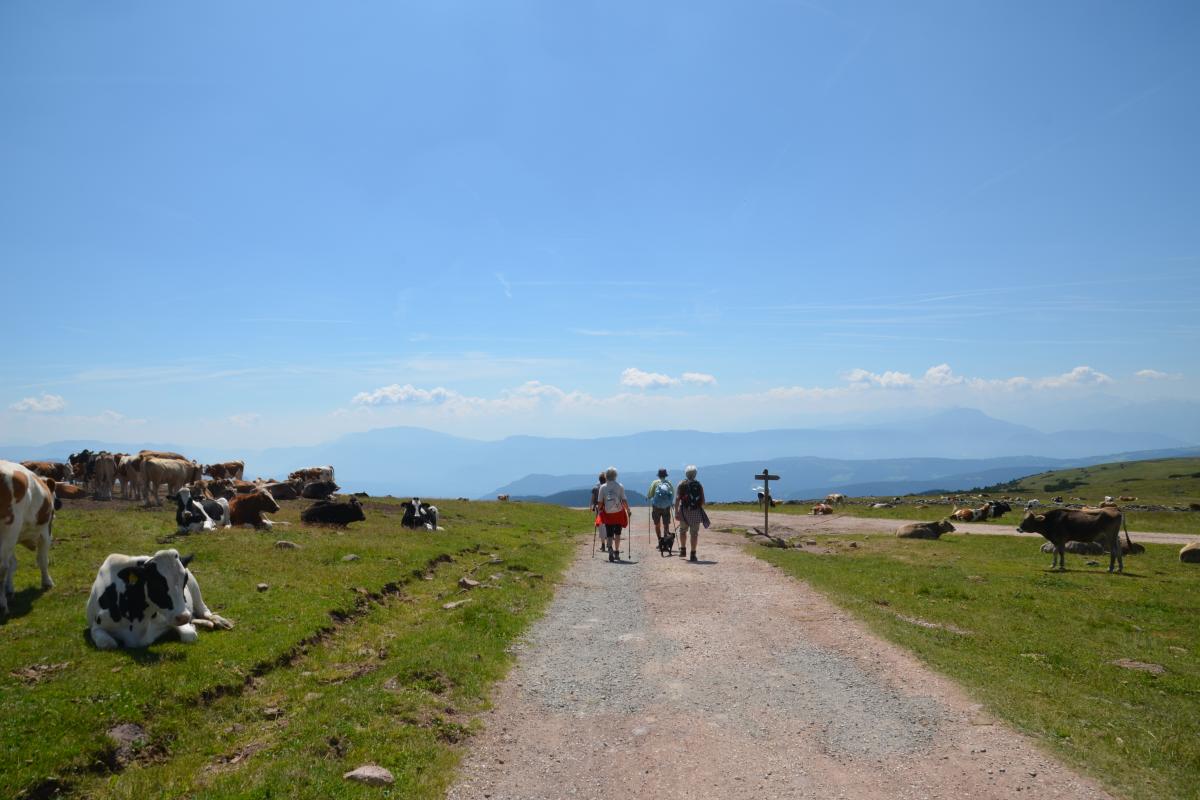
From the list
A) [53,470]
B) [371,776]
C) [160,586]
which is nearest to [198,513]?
[160,586]

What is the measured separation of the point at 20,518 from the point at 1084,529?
113 ft

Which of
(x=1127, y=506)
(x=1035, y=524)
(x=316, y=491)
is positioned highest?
(x=316, y=491)

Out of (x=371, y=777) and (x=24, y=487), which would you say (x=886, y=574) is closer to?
(x=371, y=777)

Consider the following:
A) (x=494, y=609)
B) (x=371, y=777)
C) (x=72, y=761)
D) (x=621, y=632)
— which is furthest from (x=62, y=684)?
(x=621, y=632)

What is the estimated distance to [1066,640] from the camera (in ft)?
50.7

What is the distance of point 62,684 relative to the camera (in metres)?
10.1

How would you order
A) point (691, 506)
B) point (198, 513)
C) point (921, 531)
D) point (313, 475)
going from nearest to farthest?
point (198, 513) < point (691, 506) < point (921, 531) < point (313, 475)

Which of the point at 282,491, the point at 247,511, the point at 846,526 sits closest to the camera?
the point at 247,511

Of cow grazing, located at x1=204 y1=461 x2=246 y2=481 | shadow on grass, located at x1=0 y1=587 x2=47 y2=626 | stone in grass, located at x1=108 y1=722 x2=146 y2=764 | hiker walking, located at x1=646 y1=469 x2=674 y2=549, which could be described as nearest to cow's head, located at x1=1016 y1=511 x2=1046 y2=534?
hiker walking, located at x1=646 y1=469 x2=674 y2=549

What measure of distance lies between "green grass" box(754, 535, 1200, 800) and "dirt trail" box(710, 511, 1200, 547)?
1113 cm

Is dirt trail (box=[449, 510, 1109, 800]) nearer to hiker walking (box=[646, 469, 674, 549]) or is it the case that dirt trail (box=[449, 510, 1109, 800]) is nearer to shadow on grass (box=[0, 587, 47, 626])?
shadow on grass (box=[0, 587, 47, 626])

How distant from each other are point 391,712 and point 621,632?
21.5 ft

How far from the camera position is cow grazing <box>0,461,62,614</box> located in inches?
515

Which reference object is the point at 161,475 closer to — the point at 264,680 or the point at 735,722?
the point at 264,680
